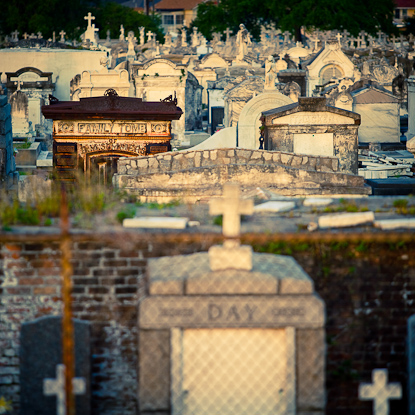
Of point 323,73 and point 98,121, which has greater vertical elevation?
point 323,73

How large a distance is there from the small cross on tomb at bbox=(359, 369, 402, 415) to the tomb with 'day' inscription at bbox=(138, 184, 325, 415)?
14.7 inches

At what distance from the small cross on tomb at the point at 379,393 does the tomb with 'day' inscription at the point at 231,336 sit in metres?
0.37

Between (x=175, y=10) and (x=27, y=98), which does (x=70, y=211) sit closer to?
(x=27, y=98)

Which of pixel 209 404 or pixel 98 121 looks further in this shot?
pixel 98 121

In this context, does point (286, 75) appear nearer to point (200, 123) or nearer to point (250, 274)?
point (200, 123)

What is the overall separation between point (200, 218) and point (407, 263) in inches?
81.2

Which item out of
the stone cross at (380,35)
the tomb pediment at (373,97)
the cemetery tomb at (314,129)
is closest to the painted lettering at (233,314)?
the cemetery tomb at (314,129)

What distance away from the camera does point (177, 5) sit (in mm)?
131750

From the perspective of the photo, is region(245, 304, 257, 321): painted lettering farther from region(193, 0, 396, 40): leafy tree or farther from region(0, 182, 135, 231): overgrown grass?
region(193, 0, 396, 40): leafy tree

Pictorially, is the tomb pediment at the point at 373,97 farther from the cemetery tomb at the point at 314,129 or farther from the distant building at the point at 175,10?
the distant building at the point at 175,10

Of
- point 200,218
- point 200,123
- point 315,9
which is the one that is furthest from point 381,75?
point 315,9

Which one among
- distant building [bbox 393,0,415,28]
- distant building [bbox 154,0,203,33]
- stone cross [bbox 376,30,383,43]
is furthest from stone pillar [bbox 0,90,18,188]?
distant building [bbox 154,0,203,33]

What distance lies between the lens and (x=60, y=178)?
15320mm

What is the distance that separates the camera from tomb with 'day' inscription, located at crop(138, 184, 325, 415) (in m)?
6.23
